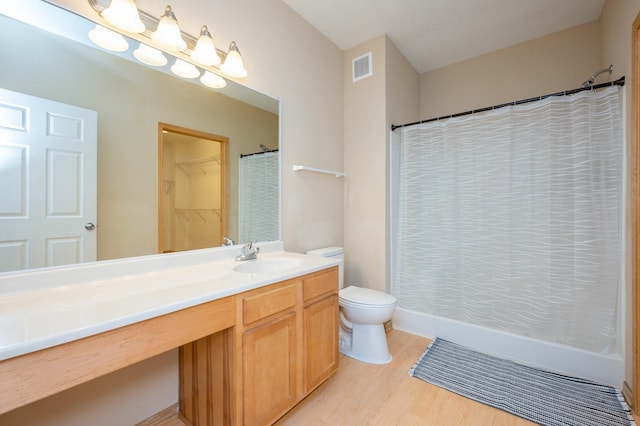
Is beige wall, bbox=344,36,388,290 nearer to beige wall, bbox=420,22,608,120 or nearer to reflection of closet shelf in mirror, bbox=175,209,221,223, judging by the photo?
beige wall, bbox=420,22,608,120

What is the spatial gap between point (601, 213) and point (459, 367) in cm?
134

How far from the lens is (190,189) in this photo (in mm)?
1559

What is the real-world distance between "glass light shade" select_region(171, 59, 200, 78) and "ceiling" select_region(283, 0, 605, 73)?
103 cm

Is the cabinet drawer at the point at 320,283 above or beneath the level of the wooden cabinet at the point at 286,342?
above

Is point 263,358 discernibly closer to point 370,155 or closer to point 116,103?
point 116,103

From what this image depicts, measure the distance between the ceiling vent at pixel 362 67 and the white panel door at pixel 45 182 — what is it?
2081 mm

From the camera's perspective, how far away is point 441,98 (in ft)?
9.79

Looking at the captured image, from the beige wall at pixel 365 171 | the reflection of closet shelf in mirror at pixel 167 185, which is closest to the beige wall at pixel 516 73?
the beige wall at pixel 365 171

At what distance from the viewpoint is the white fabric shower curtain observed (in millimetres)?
1699

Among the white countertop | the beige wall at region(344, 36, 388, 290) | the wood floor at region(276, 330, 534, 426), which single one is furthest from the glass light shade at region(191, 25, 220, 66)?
the wood floor at region(276, 330, 534, 426)

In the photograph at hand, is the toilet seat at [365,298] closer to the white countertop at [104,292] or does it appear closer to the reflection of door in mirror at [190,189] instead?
the white countertop at [104,292]

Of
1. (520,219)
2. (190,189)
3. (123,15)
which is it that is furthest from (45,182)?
(520,219)

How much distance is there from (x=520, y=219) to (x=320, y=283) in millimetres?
1536

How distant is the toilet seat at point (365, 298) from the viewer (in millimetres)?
1896
